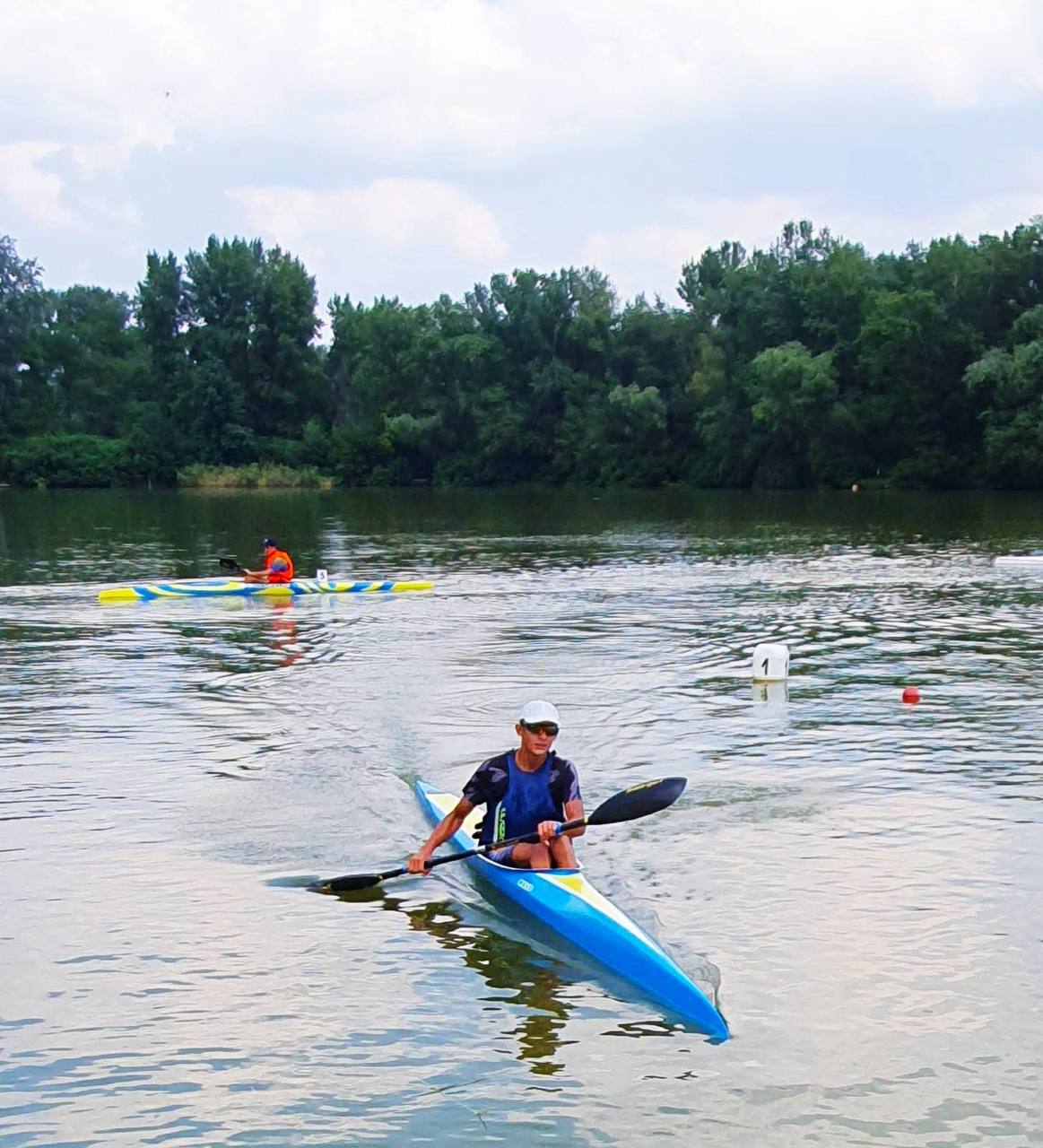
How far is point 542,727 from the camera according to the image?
33.6ft

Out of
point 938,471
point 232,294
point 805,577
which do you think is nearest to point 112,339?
point 232,294

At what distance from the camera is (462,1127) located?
7660 mm

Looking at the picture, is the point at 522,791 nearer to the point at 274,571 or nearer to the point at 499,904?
the point at 499,904

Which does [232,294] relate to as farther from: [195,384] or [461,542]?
[461,542]

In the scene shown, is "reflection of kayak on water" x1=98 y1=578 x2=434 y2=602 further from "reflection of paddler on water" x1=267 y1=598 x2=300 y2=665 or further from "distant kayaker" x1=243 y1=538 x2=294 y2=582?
"reflection of paddler on water" x1=267 y1=598 x2=300 y2=665

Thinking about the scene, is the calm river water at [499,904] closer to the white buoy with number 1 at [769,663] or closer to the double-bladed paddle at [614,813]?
the double-bladed paddle at [614,813]

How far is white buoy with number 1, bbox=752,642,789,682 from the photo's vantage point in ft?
62.5

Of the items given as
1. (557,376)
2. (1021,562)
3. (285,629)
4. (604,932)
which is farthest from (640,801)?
(557,376)

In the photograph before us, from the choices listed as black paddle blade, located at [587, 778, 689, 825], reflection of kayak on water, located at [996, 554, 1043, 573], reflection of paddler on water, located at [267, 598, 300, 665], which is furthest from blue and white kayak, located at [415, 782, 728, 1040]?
reflection of kayak on water, located at [996, 554, 1043, 573]

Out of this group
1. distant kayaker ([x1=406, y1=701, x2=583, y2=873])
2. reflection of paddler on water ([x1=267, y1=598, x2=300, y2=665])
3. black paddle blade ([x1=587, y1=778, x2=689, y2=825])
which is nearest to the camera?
distant kayaker ([x1=406, y1=701, x2=583, y2=873])

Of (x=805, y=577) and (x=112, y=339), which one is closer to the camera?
(x=805, y=577)

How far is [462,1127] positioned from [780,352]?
7403 centimetres

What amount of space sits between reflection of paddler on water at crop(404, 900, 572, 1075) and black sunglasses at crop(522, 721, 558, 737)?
4.78 ft

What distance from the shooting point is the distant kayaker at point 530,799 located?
10391 millimetres
